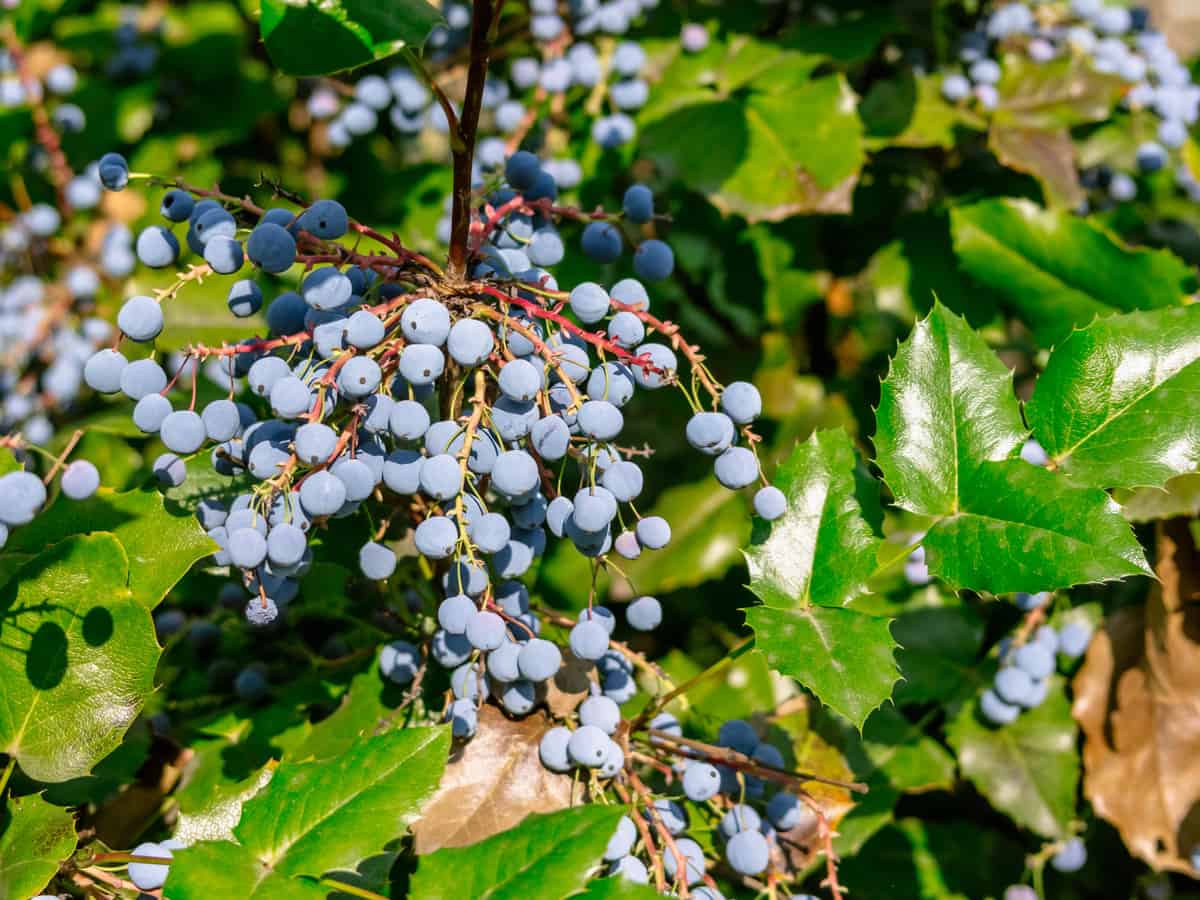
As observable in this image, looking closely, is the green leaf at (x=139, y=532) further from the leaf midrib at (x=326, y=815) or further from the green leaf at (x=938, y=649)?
the green leaf at (x=938, y=649)

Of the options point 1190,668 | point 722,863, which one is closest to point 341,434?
point 722,863

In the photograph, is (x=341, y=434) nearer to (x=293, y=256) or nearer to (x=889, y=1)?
(x=293, y=256)

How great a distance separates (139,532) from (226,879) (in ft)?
1.36

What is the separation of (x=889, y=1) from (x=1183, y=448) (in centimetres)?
131

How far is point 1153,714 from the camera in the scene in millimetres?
1608

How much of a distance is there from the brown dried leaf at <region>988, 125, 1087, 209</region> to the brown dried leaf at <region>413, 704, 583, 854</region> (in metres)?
1.18

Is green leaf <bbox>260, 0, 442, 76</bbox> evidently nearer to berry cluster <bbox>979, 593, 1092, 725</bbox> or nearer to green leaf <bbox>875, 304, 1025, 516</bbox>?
green leaf <bbox>875, 304, 1025, 516</bbox>

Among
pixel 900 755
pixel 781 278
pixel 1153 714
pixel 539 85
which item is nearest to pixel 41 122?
pixel 539 85

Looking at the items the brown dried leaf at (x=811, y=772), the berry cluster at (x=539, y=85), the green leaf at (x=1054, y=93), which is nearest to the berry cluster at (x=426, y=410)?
the brown dried leaf at (x=811, y=772)

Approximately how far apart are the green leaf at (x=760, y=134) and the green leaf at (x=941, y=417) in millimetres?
582

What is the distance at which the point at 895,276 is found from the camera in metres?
1.88

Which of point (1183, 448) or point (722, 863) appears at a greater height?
point (1183, 448)

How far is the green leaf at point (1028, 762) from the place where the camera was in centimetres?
155

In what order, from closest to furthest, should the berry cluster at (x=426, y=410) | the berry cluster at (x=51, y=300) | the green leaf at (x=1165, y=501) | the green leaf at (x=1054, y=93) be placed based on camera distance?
the berry cluster at (x=426, y=410) → the green leaf at (x=1165, y=501) → the green leaf at (x=1054, y=93) → the berry cluster at (x=51, y=300)
